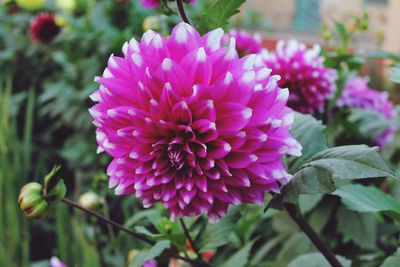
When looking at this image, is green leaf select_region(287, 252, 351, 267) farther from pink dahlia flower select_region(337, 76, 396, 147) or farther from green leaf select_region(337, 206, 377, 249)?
pink dahlia flower select_region(337, 76, 396, 147)

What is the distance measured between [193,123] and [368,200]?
194 mm

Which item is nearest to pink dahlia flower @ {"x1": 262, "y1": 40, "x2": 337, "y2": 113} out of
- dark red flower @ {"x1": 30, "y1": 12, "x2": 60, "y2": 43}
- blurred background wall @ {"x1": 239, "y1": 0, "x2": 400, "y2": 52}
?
dark red flower @ {"x1": 30, "y1": 12, "x2": 60, "y2": 43}

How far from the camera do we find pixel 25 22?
6.47ft

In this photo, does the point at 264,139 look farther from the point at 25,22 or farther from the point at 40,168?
the point at 25,22

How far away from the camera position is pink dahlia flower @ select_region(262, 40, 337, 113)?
793 millimetres

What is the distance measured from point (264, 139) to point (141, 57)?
108mm

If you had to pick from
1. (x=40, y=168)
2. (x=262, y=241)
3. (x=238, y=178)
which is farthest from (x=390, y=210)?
(x=40, y=168)

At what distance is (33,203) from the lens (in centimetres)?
55

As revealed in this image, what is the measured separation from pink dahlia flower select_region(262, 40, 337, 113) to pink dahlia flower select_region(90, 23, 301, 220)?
0.36 m

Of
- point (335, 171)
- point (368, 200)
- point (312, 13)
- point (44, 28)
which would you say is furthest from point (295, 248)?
point (312, 13)

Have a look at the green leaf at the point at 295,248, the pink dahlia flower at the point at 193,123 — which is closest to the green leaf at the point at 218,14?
the pink dahlia flower at the point at 193,123

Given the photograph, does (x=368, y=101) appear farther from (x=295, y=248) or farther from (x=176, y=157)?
(x=176, y=157)

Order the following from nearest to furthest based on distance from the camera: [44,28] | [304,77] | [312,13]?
[304,77] → [44,28] → [312,13]

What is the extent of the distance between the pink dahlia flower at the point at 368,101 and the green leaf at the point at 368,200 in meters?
0.41
